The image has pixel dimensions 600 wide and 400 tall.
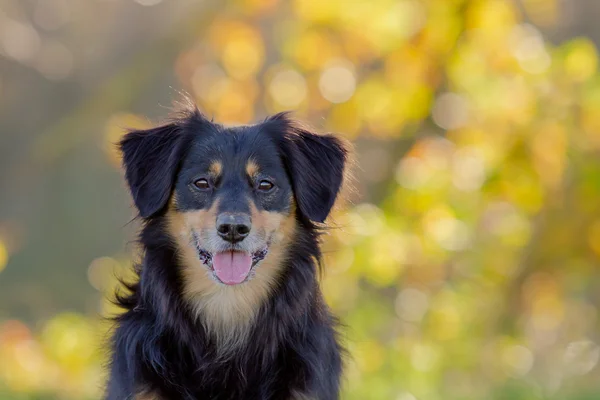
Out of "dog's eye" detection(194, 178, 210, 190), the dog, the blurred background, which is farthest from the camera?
the blurred background

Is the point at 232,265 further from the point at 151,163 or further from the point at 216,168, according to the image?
the point at 151,163

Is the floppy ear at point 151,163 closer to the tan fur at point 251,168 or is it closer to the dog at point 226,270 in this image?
the dog at point 226,270

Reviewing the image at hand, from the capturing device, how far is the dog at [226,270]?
4.04m

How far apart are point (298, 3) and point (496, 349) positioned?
3.64m

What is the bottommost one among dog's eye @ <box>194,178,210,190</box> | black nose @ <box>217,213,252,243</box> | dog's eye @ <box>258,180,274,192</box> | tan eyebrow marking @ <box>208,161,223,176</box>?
black nose @ <box>217,213,252,243</box>

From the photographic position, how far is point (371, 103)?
25.4ft

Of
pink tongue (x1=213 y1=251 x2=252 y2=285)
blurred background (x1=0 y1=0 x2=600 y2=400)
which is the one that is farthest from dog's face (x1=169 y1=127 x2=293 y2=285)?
blurred background (x1=0 y1=0 x2=600 y2=400)

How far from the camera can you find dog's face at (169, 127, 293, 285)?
4027mm

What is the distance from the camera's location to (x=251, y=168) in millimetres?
4234

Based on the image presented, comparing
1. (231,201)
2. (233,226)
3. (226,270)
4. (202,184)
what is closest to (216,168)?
(202,184)

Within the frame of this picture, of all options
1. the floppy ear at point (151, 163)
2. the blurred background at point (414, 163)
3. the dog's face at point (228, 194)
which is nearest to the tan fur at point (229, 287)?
the dog's face at point (228, 194)

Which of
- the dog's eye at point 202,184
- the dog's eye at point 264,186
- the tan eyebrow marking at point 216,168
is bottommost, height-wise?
the dog's eye at point 202,184

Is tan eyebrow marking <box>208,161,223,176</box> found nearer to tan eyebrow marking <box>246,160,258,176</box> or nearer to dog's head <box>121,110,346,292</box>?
dog's head <box>121,110,346,292</box>

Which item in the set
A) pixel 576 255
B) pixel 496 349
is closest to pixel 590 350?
pixel 496 349
